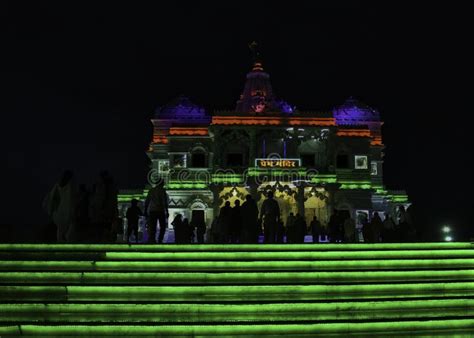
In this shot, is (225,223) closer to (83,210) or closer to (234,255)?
(83,210)

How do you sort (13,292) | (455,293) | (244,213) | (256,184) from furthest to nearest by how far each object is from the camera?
(256,184), (244,213), (455,293), (13,292)

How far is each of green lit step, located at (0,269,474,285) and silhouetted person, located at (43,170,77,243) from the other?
10.1ft

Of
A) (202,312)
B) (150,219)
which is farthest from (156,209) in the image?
(202,312)

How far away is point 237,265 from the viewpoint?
13.1 metres

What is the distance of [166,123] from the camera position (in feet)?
159

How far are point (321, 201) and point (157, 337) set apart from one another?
30475 mm

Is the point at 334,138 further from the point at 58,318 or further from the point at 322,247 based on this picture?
the point at 58,318

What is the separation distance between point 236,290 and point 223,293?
0.87 feet

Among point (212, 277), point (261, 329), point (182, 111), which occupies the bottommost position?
point (261, 329)

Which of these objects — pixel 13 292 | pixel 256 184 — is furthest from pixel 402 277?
pixel 256 184

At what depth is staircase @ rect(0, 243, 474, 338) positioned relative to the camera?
1104cm

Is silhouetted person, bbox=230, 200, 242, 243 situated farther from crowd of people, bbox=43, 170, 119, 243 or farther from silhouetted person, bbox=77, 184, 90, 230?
silhouetted person, bbox=77, 184, 90, 230

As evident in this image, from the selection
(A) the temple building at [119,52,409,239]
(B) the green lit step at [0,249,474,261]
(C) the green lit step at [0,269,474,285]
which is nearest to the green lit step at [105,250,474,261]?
(B) the green lit step at [0,249,474,261]

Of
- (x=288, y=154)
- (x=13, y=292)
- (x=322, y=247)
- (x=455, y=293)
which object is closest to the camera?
(x=13, y=292)
